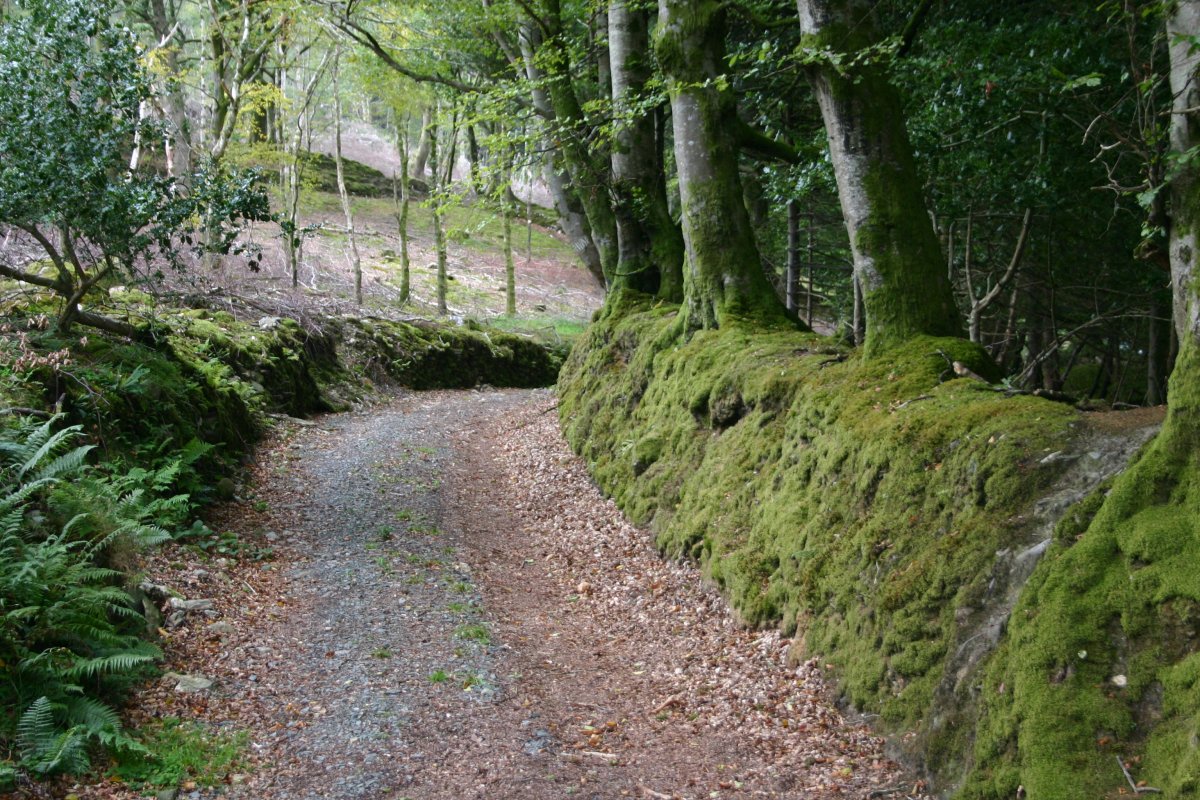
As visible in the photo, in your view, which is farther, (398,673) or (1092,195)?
(1092,195)

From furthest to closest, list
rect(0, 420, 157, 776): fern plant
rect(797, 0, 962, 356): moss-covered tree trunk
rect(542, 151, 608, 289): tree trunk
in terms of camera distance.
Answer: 1. rect(542, 151, 608, 289): tree trunk
2. rect(797, 0, 962, 356): moss-covered tree trunk
3. rect(0, 420, 157, 776): fern plant

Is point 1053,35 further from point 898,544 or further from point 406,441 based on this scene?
point 406,441

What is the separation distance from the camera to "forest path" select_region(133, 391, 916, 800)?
500cm

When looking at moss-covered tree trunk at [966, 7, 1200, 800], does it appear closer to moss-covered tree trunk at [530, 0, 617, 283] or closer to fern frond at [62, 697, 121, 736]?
fern frond at [62, 697, 121, 736]

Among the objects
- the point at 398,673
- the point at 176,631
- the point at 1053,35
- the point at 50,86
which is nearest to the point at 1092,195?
the point at 1053,35

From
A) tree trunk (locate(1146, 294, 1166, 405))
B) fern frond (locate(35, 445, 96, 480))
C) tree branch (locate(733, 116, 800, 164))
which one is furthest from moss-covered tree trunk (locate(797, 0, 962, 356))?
fern frond (locate(35, 445, 96, 480))

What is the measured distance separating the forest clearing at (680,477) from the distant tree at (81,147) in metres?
0.04

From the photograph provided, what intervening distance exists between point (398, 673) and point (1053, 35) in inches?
320

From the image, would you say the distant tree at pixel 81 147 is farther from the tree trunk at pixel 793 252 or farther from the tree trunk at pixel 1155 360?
the tree trunk at pixel 1155 360

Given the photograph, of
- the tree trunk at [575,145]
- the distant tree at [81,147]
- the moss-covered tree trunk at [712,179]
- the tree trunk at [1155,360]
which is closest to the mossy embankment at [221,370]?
the distant tree at [81,147]

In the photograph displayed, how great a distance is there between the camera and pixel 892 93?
7703mm

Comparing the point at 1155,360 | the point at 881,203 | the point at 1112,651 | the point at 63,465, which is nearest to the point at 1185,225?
the point at 1112,651

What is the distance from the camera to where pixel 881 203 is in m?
7.55

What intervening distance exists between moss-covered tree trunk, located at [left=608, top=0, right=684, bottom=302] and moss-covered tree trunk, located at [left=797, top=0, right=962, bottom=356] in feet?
18.9
